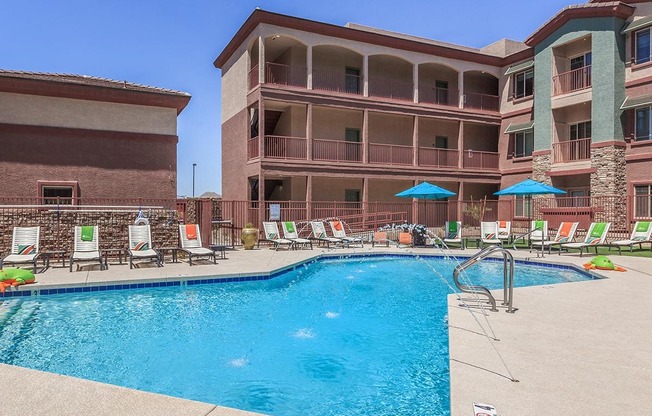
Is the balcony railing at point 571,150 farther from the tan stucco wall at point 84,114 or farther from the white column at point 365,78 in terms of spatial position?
the tan stucco wall at point 84,114

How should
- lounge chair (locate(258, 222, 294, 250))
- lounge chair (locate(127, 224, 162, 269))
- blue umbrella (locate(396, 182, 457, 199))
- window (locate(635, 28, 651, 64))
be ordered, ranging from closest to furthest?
lounge chair (locate(127, 224, 162, 269)), lounge chair (locate(258, 222, 294, 250)), blue umbrella (locate(396, 182, 457, 199)), window (locate(635, 28, 651, 64))

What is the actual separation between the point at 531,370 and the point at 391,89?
22.8m

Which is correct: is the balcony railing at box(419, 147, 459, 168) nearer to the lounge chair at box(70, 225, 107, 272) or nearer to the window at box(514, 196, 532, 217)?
the window at box(514, 196, 532, 217)

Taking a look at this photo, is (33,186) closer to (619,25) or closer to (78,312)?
(78,312)

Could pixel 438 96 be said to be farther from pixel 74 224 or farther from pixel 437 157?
pixel 74 224

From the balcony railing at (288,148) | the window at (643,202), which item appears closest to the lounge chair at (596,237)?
the window at (643,202)

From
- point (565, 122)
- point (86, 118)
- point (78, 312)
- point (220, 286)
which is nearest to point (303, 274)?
Answer: point (220, 286)

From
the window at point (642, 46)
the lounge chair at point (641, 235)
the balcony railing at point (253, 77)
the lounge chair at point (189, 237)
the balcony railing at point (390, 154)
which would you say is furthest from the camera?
the balcony railing at point (390, 154)

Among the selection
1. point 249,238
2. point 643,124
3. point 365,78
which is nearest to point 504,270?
point 249,238

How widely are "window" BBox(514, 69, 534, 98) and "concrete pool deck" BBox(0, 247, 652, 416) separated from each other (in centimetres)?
2050

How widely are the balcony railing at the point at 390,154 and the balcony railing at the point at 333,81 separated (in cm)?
315

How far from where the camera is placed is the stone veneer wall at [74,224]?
11820mm

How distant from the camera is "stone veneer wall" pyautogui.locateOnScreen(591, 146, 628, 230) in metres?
19.5

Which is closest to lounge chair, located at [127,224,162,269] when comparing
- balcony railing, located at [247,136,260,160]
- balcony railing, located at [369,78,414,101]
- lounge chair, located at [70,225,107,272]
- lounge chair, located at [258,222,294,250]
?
lounge chair, located at [70,225,107,272]
